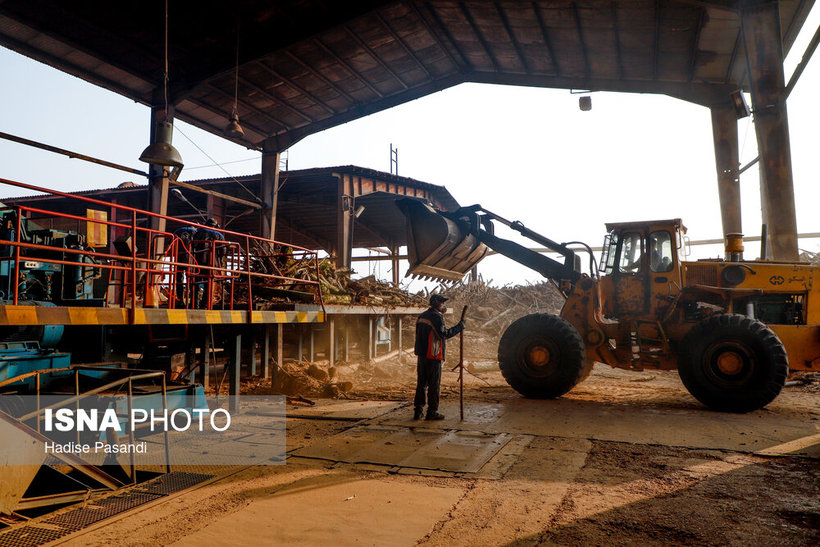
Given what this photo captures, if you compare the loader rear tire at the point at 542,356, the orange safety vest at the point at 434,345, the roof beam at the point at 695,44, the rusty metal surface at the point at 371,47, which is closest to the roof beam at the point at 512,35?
the rusty metal surface at the point at 371,47

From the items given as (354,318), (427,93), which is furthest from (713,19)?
(354,318)

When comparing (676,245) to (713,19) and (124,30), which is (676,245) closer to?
(713,19)

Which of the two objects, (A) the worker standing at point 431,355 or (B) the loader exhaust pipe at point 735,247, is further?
(B) the loader exhaust pipe at point 735,247

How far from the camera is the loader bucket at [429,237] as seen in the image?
34.6ft

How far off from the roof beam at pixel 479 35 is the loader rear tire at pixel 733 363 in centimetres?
975

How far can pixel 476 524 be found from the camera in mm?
4168

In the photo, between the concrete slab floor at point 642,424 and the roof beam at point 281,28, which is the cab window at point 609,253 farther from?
the roof beam at point 281,28

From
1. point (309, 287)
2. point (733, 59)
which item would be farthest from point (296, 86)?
point (733, 59)

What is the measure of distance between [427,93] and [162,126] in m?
9.36

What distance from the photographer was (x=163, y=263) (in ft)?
21.0

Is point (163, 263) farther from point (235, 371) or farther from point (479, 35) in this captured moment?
point (479, 35)

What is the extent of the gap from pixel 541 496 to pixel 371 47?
13412mm

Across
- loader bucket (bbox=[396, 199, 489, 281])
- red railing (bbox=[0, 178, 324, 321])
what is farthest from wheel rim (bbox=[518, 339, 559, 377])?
red railing (bbox=[0, 178, 324, 321])

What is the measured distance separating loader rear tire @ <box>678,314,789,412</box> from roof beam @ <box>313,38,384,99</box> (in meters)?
11.5
